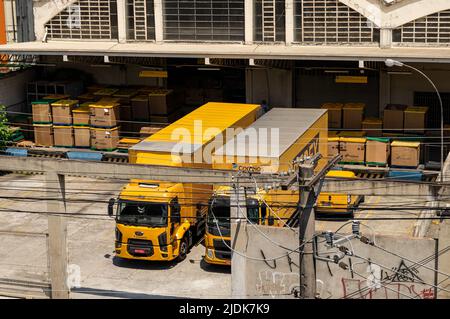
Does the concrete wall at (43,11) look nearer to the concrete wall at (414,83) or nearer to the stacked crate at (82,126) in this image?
the stacked crate at (82,126)

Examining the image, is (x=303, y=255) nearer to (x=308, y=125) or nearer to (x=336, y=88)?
(x=308, y=125)

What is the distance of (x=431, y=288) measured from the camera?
87.6 feet

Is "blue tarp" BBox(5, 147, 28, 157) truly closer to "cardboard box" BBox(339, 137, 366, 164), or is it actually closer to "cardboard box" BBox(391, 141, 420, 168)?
"cardboard box" BBox(339, 137, 366, 164)

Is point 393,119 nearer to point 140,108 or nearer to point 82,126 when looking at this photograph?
point 140,108

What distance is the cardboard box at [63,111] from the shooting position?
4928 cm

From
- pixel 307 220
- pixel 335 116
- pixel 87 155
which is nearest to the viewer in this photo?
pixel 307 220

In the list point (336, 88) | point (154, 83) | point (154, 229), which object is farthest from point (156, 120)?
point (154, 229)

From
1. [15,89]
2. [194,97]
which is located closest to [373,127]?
[194,97]

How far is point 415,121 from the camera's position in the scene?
149ft

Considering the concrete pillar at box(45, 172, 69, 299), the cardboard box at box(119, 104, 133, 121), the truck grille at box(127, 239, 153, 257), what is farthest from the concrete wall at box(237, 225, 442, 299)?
the cardboard box at box(119, 104, 133, 121)

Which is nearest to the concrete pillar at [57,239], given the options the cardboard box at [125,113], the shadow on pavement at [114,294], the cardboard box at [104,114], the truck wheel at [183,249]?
the shadow on pavement at [114,294]

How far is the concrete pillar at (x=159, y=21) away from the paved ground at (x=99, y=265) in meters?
10.7

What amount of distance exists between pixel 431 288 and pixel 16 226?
20.3 m

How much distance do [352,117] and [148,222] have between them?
1502 cm
